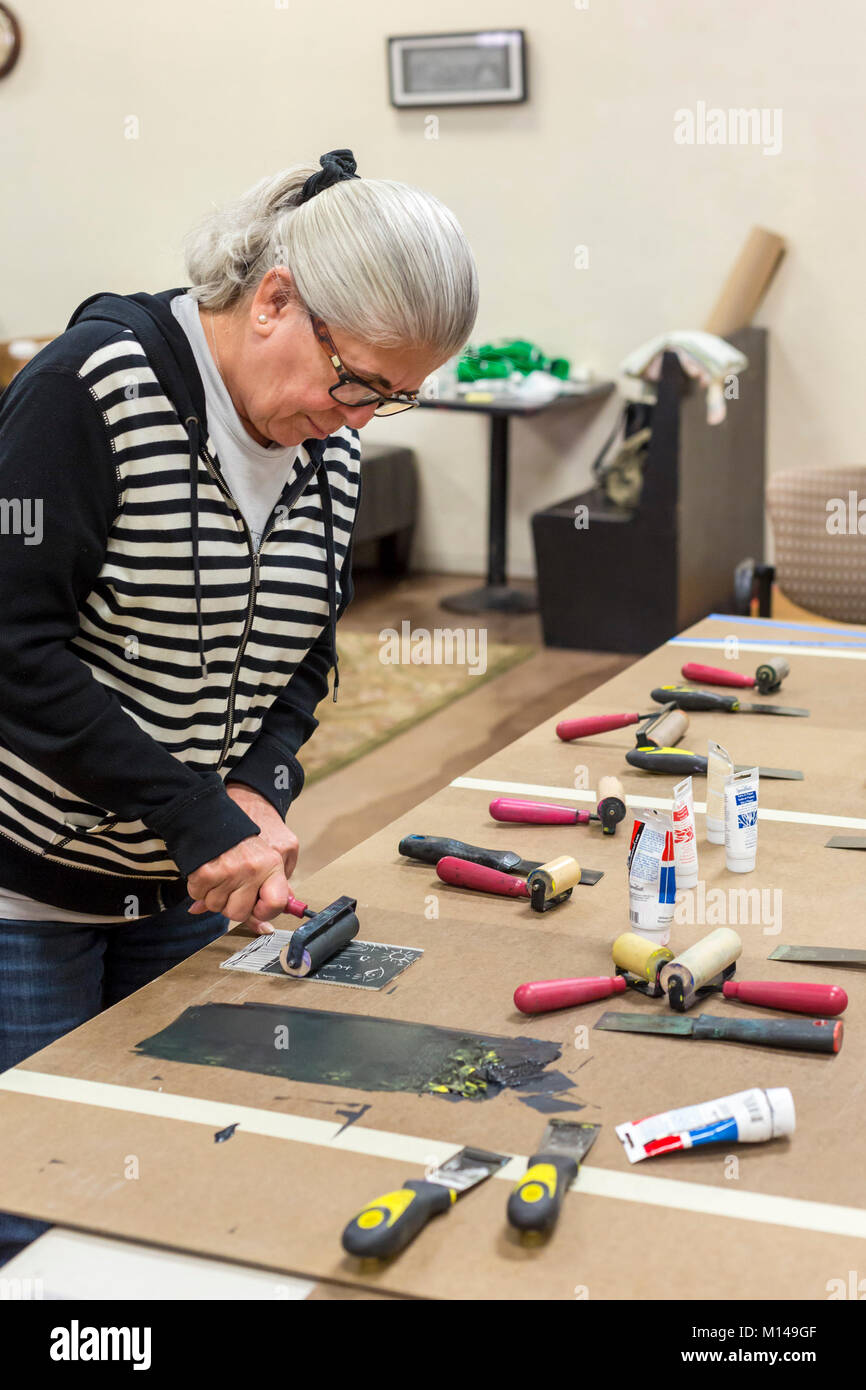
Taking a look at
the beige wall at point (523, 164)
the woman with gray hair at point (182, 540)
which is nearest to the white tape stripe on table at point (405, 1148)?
the woman with gray hair at point (182, 540)

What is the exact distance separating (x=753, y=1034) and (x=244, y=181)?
224 inches

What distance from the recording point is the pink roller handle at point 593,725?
2010 millimetres

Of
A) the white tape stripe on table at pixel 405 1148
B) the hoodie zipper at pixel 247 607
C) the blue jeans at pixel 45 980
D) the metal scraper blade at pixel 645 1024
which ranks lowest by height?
the blue jeans at pixel 45 980

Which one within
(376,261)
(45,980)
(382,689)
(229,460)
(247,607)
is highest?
(376,261)

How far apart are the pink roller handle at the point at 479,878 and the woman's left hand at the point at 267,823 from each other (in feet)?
0.55

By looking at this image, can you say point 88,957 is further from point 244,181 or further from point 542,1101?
point 244,181

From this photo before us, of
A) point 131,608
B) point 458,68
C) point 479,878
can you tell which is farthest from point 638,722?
point 458,68

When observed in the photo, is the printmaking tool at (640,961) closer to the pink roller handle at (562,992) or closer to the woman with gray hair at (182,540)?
the pink roller handle at (562,992)

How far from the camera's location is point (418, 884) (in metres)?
1.58

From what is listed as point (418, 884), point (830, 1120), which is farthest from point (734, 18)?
point (830, 1120)

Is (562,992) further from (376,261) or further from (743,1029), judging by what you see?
(376,261)

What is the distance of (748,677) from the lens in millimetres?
2240

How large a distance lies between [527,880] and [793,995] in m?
0.33

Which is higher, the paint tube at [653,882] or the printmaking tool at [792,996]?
the paint tube at [653,882]
